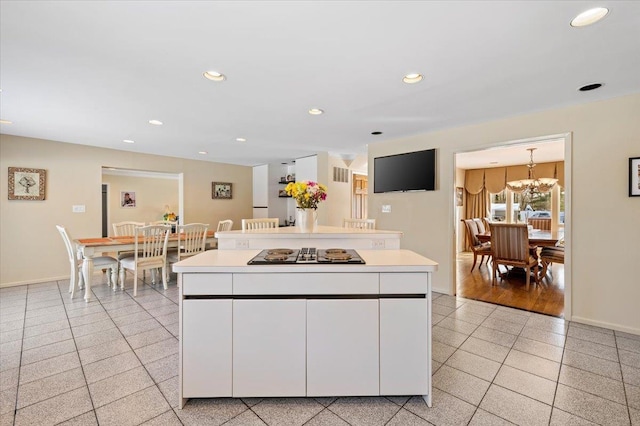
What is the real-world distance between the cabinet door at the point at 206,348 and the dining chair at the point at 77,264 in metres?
3.12

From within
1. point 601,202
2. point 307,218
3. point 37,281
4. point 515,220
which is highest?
point 601,202

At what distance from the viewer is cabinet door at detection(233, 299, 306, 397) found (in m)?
1.67

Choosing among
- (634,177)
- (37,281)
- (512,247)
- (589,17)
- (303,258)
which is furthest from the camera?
(37,281)

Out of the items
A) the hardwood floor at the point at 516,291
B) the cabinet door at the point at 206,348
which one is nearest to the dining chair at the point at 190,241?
the cabinet door at the point at 206,348

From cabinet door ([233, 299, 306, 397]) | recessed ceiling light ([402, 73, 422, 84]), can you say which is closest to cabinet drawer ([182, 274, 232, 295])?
cabinet door ([233, 299, 306, 397])

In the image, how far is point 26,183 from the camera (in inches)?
170

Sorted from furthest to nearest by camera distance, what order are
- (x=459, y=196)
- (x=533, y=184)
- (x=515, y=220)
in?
1. (x=459, y=196)
2. (x=515, y=220)
3. (x=533, y=184)

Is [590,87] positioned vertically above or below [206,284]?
above

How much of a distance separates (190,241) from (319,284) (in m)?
3.41

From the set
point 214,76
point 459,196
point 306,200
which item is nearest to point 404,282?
point 306,200

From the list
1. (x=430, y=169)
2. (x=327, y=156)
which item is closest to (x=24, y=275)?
(x=327, y=156)

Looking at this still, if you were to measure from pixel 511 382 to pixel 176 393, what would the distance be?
2242mm

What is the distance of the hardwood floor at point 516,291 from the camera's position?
3420 millimetres

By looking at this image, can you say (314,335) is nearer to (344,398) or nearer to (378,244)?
(344,398)
